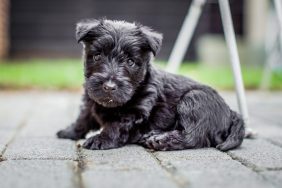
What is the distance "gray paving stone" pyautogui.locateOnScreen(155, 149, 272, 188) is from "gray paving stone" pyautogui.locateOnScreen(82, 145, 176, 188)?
0.32ft

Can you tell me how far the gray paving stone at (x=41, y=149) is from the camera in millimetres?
3637

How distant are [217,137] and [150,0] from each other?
1382cm

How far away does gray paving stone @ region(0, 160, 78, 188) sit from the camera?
281 cm

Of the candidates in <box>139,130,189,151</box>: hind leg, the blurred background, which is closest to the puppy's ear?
<box>139,130,189,151</box>: hind leg

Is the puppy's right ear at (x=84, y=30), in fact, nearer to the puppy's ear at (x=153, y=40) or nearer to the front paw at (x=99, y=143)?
the puppy's ear at (x=153, y=40)

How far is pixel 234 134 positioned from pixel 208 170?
0.94 metres

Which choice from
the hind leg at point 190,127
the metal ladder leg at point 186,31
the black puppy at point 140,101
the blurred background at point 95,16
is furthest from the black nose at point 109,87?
the blurred background at point 95,16

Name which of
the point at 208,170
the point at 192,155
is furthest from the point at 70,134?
the point at 208,170

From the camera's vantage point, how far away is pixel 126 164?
11.0ft

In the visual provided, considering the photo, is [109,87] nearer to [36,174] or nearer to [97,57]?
[97,57]

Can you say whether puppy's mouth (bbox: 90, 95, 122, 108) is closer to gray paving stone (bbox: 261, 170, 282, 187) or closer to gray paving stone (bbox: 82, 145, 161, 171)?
gray paving stone (bbox: 82, 145, 161, 171)

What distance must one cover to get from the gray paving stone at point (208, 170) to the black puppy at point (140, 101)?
241 mm

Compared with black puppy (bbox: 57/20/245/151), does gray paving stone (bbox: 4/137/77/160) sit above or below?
below

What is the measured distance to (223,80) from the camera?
10055 millimetres
